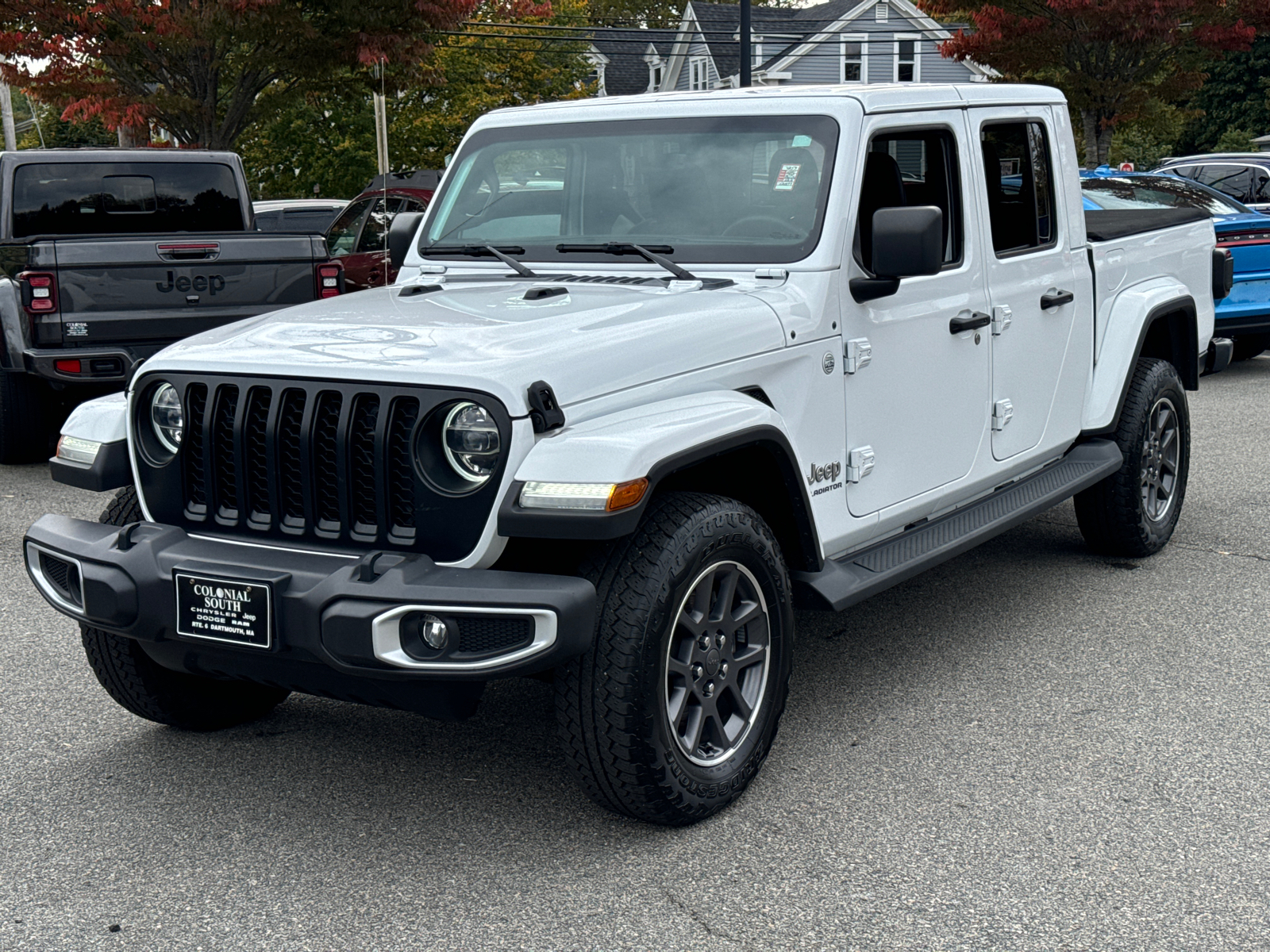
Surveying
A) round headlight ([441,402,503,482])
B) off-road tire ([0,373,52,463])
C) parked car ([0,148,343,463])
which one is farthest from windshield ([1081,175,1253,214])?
round headlight ([441,402,503,482])

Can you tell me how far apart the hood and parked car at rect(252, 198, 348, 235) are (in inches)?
504

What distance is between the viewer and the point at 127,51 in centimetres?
1462

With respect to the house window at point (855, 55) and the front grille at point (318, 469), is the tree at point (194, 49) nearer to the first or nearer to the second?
the front grille at point (318, 469)

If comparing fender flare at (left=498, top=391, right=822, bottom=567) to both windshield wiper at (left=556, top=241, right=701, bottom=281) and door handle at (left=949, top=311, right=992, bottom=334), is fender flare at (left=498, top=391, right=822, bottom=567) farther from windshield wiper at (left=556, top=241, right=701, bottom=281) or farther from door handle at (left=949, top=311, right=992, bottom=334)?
door handle at (left=949, top=311, right=992, bottom=334)

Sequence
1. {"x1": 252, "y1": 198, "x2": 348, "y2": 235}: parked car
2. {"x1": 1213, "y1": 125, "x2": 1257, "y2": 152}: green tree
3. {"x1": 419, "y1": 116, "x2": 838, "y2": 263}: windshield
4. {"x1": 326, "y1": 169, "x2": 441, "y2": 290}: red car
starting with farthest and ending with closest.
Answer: {"x1": 1213, "y1": 125, "x2": 1257, "y2": 152}: green tree
{"x1": 252, "y1": 198, "x2": 348, "y2": 235}: parked car
{"x1": 326, "y1": 169, "x2": 441, "y2": 290}: red car
{"x1": 419, "y1": 116, "x2": 838, "y2": 263}: windshield

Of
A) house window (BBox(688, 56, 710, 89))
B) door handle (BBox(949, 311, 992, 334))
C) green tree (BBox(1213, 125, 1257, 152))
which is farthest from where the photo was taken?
house window (BBox(688, 56, 710, 89))

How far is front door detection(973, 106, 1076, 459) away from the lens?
5211 mm

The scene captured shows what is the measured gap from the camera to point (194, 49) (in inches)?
589

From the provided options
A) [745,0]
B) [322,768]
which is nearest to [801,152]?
[322,768]

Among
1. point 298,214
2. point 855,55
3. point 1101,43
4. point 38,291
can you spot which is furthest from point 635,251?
point 855,55

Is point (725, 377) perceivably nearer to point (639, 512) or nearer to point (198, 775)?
point (639, 512)

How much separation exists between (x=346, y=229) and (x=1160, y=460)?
9.11m

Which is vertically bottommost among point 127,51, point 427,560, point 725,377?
point 427,560

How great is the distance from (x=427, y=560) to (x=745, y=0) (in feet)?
76.6
